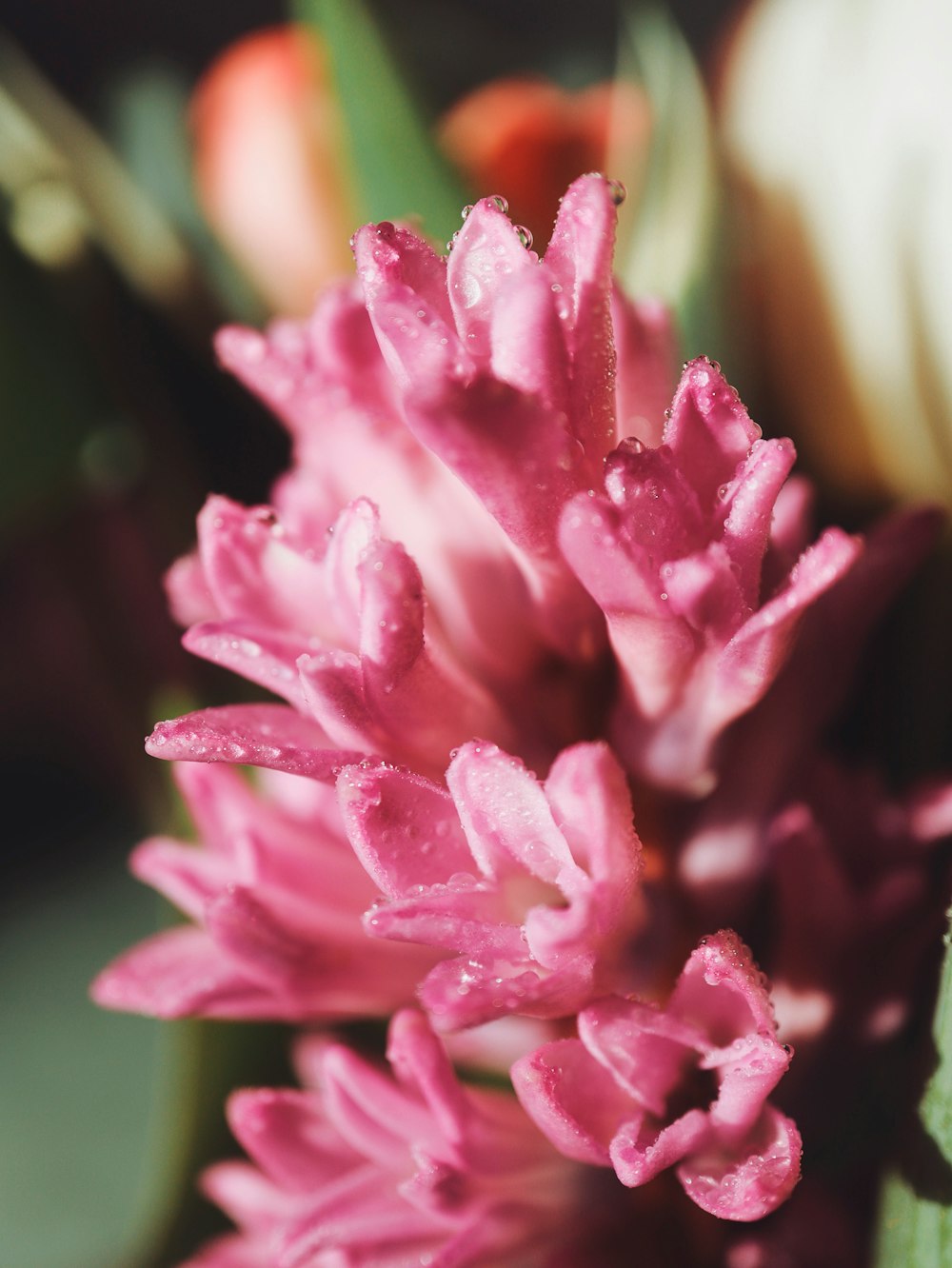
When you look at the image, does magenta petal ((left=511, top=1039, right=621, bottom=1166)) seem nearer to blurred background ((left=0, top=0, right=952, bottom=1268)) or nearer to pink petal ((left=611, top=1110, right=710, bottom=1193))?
pink petal ((left=611, top=1110, right=710, bottom=1193))

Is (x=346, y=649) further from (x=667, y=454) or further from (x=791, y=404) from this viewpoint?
(x=791, y=404)

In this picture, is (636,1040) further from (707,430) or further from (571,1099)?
(707,430)

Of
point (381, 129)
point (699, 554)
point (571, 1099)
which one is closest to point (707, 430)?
point (699, 554)

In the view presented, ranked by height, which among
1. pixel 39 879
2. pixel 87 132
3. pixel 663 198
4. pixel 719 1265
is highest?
pixel 87 132

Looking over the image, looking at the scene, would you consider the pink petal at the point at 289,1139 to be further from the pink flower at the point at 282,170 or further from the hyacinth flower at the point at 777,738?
the pink flower at the point at 282,170

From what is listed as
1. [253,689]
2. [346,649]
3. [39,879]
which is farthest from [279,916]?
[39,879]

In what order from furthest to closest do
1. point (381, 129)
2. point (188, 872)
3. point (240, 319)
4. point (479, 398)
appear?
point (240, 319) → point (381, 129) → point (188, 872) → point (479, 398)

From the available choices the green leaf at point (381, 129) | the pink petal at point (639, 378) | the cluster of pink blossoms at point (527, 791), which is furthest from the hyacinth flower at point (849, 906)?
the green leaf at point (381, 129)
